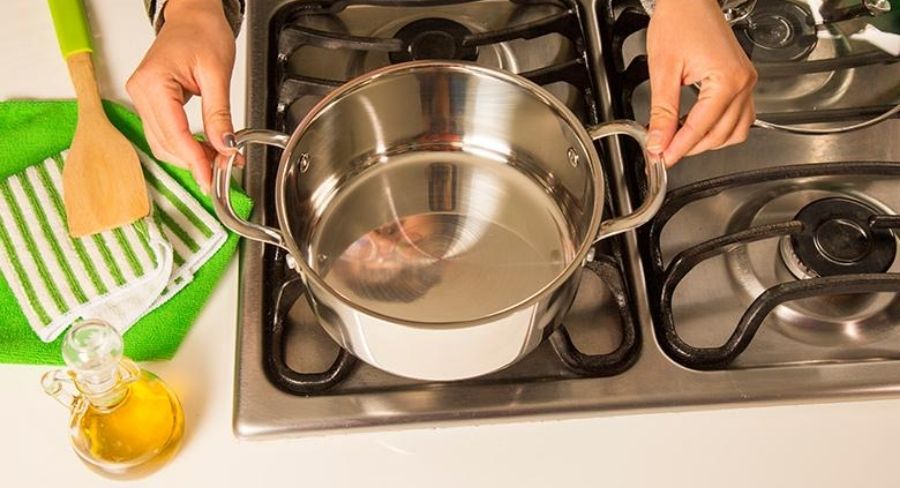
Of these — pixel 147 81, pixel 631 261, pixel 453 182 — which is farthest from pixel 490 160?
pixel 147 81

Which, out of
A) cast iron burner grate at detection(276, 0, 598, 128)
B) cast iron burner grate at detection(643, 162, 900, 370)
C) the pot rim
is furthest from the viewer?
cast iron burner grate at detection(276, 0, 598, 128)

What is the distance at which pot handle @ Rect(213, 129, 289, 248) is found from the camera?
0.56m

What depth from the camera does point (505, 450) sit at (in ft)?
2.03

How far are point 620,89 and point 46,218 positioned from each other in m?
0.45

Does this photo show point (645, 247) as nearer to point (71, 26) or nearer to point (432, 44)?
point (432, 44)

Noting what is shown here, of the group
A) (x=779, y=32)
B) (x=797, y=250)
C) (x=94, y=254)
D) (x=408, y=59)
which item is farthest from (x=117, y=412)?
(x=779, y=32)

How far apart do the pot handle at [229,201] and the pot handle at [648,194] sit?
0.20m

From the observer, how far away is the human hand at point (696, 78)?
2.05 ft

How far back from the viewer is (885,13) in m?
0.81

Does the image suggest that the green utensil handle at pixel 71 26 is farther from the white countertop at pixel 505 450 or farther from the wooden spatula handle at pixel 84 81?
the white countertop at pixel 505 450

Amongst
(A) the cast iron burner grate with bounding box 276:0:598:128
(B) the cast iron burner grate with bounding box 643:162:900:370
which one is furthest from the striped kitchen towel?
(B) the cast iron burner grate with bounding box 643:162:900:370

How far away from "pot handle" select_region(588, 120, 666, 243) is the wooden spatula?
0.33m

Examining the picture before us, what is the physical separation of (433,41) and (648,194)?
259 millimetres

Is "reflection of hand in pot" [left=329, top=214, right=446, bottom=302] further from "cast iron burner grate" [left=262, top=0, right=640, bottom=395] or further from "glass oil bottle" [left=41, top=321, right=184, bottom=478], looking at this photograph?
"glass oil bottle" [left=41, top=321, right=184, bottom=478]
